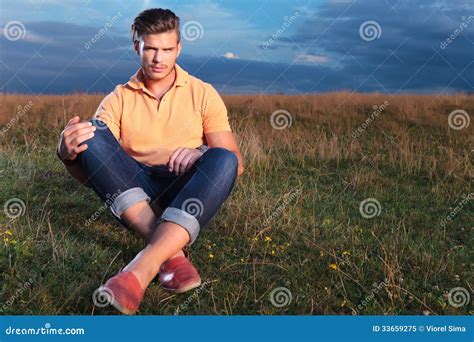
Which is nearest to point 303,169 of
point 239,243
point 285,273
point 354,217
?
point 354,217

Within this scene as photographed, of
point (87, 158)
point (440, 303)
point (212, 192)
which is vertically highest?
point (87, 158)

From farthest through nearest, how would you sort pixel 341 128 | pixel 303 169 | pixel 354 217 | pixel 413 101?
pixel 413 101 → pixel 341 128 → pixel 303 169 → pixel 354 217

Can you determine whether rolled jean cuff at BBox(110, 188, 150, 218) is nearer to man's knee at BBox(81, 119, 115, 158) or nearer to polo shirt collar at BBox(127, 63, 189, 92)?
man's knee at BBox(81, 119, 115, 158)

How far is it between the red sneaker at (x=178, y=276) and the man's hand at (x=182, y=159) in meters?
0.43

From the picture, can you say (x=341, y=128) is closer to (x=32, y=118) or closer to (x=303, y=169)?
(x=303, y=169)

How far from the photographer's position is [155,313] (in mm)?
2600

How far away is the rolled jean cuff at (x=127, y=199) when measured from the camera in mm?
2789

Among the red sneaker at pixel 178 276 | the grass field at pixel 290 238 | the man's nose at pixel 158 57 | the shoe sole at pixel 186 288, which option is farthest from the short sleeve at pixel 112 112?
the shoe sole at pixel 186 288

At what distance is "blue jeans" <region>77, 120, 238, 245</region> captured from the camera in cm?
272

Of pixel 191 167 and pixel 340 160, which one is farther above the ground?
pixel 191 167

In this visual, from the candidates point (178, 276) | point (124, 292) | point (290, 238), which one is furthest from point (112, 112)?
point (290, 238)

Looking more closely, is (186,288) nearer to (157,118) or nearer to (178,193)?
(178,193)

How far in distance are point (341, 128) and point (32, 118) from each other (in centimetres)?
424

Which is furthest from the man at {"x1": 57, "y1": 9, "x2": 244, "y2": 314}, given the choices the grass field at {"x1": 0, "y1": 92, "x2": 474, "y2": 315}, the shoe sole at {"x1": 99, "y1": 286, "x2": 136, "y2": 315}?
the grass field at {"x1": 0, "y1": 92, "x2": 474, "y2": 315}
